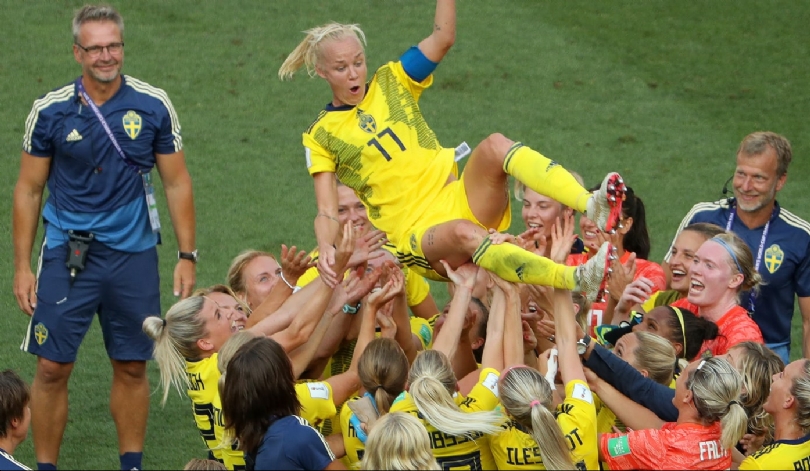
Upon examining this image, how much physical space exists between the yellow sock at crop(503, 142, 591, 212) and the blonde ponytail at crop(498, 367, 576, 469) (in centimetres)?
98

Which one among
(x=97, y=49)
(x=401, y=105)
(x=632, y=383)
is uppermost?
(x=97, y=49)

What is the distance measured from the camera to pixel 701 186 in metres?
9.48

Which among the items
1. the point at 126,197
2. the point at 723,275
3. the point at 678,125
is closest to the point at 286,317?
the point at 126,197

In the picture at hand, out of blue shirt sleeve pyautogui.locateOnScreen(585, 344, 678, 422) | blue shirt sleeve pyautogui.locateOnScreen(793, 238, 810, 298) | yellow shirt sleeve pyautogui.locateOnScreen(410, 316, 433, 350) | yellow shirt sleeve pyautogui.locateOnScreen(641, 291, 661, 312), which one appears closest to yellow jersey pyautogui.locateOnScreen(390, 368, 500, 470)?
blue shirt sleeve pyautogui.locateOnScreen(585, 344, 678, 422)

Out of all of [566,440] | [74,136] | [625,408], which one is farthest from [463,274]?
[74,136]

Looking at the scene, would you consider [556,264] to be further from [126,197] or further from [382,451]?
[126,197]

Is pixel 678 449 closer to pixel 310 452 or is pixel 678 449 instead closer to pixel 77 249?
pixel 310 452

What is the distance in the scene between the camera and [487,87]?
1062 cm

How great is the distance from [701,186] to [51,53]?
226 inches

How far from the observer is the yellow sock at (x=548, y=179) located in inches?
205

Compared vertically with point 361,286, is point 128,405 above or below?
below

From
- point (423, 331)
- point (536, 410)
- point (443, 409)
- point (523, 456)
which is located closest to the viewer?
point (536, 410)

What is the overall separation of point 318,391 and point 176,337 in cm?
75

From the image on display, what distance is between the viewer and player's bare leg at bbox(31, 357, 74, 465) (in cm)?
588
